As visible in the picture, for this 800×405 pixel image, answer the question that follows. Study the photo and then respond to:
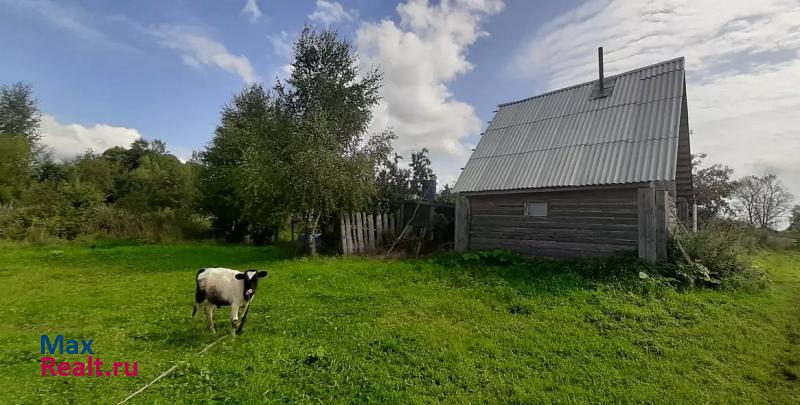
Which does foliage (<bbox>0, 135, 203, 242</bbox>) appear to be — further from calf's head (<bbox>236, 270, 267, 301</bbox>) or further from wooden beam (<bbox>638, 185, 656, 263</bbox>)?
wooden beam (<bbox>638, 185, 656, 263</bbox>)

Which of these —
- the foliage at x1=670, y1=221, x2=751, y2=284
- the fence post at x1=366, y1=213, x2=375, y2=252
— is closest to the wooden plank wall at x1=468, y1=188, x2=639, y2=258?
the foliage at x1=670, y1=221, x2=751, y2=284

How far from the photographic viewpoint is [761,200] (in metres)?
28.6

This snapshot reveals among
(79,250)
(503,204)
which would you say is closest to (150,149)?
(79,250)

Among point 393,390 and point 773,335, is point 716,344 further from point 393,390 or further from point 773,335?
point 393,390

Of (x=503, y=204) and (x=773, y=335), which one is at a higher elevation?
(x=503, y=204)

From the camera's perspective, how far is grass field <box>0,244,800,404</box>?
3.67 metres

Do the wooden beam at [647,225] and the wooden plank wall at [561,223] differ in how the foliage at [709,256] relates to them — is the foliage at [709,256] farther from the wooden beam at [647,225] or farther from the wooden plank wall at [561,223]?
the wooden plank wall at [561,223]

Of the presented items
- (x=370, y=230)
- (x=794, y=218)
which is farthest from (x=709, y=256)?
(x=794, y=218)

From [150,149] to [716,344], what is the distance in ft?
139

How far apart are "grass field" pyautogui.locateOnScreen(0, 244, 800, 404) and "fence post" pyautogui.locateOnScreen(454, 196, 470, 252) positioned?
9.35ft

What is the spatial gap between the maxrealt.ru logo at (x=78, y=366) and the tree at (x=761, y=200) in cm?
3836

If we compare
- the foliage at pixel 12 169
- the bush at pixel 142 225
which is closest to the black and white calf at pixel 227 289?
the bush at pixel 142 225

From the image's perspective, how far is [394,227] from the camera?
12.9 m

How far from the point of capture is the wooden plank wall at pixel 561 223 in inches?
345
